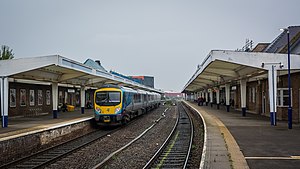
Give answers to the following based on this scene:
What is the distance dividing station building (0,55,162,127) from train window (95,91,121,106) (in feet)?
7.45

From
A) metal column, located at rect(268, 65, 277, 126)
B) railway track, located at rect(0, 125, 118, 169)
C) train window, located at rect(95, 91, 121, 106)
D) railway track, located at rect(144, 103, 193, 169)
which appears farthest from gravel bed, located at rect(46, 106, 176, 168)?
metal column, located at rect(268, 65, 277, 126)

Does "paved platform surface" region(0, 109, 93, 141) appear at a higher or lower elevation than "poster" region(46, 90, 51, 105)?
lower

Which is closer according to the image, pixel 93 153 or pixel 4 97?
pixel 93 153

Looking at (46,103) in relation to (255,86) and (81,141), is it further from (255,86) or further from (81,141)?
(255,86)

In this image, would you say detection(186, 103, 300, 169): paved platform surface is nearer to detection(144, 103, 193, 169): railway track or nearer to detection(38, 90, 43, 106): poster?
detection(144, 103, 193, 169): railway track

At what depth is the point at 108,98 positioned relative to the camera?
2025 centimetres

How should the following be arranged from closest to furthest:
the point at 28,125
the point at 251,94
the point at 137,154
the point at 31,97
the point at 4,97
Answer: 1. the point at 137,154
2. the point at 4,97
3. the point at 28,125
4. the point at 31,97
5. the point at 251,94

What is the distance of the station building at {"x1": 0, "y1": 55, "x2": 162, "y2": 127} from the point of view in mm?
17078

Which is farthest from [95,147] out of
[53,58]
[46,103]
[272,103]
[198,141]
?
[46,103]

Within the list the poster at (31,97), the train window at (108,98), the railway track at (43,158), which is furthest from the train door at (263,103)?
the poster at (31,97)

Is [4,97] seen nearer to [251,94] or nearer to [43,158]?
[43,158]

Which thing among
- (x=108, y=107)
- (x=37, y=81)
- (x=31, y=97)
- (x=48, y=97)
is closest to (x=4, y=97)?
(x=108, y=107)

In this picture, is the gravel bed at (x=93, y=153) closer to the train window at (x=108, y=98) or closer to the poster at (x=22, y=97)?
the train window at (x=108, y=98)

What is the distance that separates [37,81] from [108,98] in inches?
395
